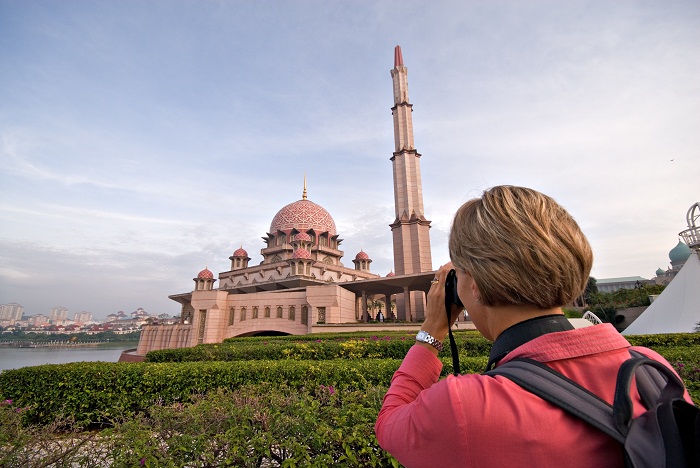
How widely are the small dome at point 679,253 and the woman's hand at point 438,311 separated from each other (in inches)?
2256

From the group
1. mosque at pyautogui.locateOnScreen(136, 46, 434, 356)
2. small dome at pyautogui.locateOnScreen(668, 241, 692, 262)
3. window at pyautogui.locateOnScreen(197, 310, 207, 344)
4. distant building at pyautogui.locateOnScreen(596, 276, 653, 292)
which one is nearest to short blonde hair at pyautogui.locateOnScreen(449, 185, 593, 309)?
mosque at pyautogui.locateOnScreen(136, 46, 434, 356)

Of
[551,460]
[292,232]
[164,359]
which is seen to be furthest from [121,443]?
[292,232]

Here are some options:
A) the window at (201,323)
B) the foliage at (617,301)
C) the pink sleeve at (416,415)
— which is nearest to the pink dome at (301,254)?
the window at (201,323)

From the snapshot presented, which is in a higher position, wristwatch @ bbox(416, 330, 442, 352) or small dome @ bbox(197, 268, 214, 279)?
small dome @ bbox(197, 268, 214, 279)

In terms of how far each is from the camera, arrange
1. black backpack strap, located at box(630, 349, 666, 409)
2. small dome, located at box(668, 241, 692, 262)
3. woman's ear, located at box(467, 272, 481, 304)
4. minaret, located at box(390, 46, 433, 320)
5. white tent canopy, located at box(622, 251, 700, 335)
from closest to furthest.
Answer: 1. black backpack strap, located at box(630, 349, 666, 409)
2. woman's ear, located at box(467, 272, 481, 304)
3. white tent canopy, located at box(622, 251, 700, 335)
4. minaret, located at box(390, 46, 433, 320)
5. small dome, located at box(668, 241, 692, 262)

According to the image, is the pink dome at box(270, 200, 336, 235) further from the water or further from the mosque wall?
the water

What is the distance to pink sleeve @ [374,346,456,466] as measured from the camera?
96 centimetres

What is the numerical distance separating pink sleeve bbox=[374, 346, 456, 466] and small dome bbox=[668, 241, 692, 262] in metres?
57.5

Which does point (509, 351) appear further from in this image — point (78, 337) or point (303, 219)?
point (78, 337)

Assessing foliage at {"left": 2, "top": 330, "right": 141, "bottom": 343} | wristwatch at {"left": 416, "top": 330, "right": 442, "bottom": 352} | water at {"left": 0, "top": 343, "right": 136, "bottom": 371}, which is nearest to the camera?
wristwatch at {"left": 416, "top": 330, "right": 442, "bottom": 352}

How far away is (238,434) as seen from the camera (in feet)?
9.00

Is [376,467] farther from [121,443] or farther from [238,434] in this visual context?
[121,443]

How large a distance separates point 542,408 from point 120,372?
7.69 m

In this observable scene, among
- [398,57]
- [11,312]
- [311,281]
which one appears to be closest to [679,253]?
[398,57]
